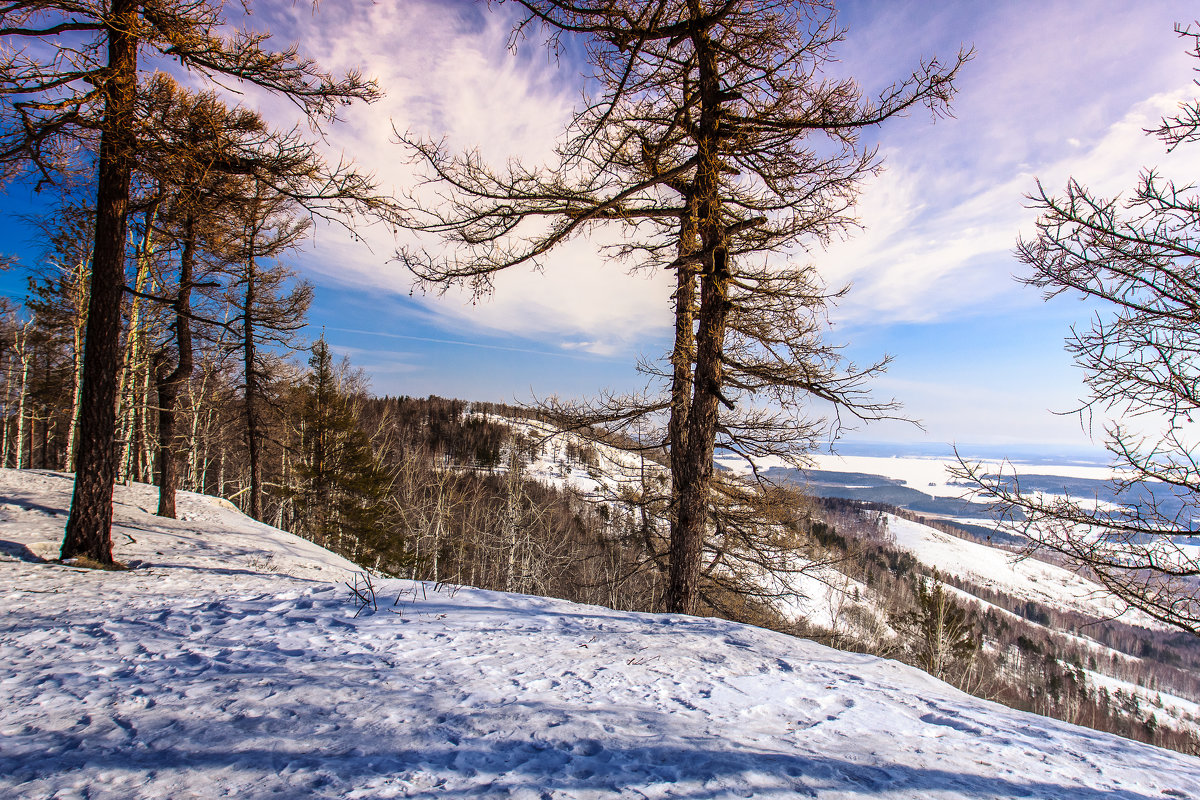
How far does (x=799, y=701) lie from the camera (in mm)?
2357

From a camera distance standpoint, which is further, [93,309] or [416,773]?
[93,309]

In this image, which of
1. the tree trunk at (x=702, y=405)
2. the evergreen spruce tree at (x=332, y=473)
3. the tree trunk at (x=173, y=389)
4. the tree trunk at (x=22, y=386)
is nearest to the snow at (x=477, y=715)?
the tree trunk at (x=702, y=405)

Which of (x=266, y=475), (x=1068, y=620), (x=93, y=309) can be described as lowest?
(x=1068, y=620)

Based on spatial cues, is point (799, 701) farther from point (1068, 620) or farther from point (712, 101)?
point (1068, 620)

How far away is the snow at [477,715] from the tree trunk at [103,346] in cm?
250

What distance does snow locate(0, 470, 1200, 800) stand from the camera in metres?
1.56

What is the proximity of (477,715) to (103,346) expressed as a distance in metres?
6.60

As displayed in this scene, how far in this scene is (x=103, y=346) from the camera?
219 inches

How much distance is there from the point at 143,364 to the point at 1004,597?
147 metres

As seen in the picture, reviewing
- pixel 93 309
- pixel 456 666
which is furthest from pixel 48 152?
pixel 456 666

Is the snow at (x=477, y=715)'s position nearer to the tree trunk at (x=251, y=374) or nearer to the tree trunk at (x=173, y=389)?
the tree trunk at (x=173, y=389)

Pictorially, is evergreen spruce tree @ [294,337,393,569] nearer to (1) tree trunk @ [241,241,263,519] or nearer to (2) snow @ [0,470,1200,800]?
(1) tree trunk @ [241,241,263,519]

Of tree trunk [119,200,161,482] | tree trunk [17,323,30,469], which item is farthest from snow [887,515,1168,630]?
tree trunk [17,323,30,469]

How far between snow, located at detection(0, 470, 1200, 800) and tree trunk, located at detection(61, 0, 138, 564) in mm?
2505
